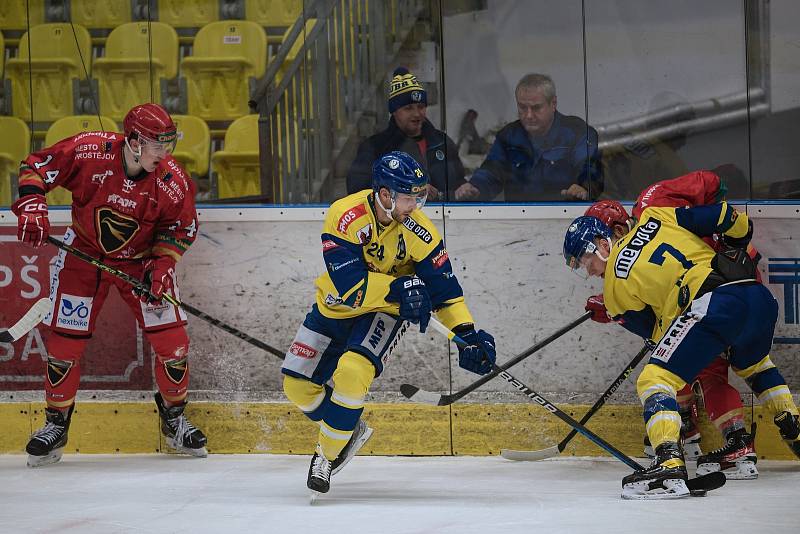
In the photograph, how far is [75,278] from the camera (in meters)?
4.41

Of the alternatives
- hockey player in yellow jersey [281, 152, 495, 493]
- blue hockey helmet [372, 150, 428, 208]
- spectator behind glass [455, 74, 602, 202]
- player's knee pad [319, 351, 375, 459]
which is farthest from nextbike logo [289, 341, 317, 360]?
spectator behind glass [455, 74, 602, 202]

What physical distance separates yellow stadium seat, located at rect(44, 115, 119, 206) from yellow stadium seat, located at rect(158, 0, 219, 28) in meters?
0.49

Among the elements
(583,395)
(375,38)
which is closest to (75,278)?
(375,38)

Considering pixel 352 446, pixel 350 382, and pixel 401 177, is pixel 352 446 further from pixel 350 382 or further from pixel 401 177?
pixel 401 177

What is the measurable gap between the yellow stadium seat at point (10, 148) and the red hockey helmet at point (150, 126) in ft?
2.68

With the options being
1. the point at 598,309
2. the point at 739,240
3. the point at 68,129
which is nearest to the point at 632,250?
the point at 739,240

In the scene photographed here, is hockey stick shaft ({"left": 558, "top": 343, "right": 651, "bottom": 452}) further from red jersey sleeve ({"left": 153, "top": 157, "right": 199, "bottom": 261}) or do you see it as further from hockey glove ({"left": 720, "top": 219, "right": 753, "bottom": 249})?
red jersey sleeve ({"left": 153, "top": 157, "right": 199, "bottom": 261})

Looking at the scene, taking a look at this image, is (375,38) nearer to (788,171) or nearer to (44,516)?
(788,171)

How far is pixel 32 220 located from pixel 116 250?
36 cm

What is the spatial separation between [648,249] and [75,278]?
2139mm

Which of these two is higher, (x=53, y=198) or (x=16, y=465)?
(x=53, y=198)

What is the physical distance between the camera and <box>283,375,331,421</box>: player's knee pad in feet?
12.9

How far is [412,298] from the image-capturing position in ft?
11.6

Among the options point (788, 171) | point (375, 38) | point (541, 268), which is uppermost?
point (375, 38)
